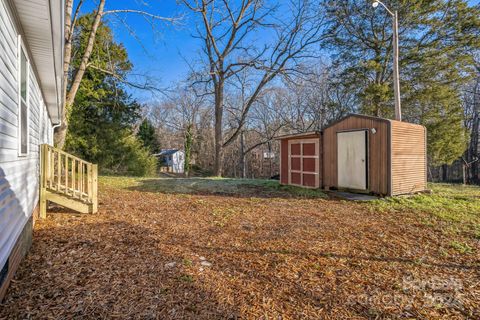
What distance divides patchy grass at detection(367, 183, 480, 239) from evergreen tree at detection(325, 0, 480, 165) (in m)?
8.58

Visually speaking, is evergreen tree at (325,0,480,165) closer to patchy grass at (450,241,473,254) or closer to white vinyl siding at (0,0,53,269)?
patchy grass at (450,241,473,254)

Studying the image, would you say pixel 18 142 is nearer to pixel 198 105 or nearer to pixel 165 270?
pixel 165 270

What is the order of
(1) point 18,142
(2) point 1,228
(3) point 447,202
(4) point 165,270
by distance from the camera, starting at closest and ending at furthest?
(2) point 1,228, (4) point 165,270, (1) point 18,142, (3) point 447,202

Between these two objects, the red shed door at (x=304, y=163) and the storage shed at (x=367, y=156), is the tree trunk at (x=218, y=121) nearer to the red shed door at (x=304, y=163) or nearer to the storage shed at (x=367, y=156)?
the red shed door at (x=304, y=163)

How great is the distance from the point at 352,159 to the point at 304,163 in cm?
175

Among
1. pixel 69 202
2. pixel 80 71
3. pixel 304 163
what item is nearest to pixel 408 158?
pixel 304 163

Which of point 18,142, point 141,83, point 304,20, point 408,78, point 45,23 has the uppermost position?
point 304,20

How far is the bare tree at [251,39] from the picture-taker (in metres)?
15.0

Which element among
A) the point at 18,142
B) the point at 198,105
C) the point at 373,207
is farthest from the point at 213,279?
the point at 198,105

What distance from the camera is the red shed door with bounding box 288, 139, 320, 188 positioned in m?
8.46

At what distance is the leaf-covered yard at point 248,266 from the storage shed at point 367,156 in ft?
5.99

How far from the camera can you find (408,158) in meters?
7.07

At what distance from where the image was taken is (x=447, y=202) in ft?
20.9

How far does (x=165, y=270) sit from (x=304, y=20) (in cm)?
1613
